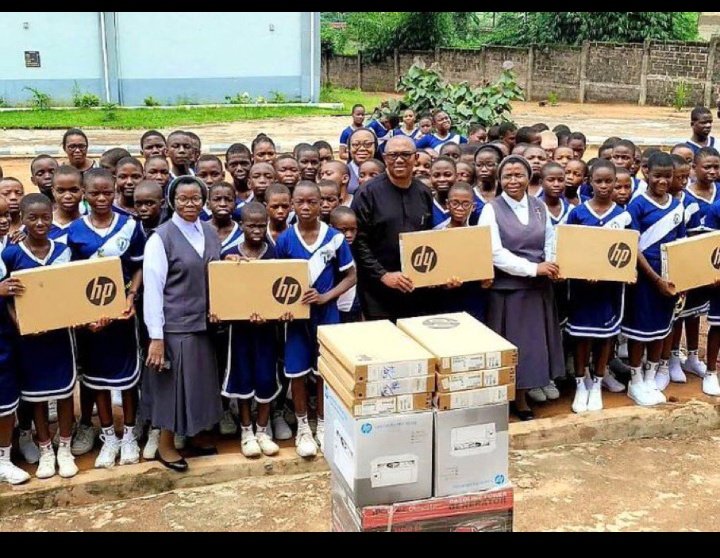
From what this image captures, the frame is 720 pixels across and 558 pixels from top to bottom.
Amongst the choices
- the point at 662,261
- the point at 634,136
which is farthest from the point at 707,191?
the point at 634,136

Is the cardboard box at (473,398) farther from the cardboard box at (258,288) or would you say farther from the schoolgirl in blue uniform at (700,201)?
the schoolgirl in blue uniform at (700,201)

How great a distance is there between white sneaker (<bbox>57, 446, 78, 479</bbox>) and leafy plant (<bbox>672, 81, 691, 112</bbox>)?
2255cm

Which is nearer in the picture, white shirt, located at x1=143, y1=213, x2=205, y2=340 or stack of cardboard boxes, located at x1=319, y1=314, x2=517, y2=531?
stack of cardboard boxes, located at x1=319, y1=314, x2=517, y2=531

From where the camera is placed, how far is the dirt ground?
410 cm

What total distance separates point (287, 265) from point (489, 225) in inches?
49.6

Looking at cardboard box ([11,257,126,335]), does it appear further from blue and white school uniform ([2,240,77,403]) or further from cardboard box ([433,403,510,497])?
cardboard box ([433,403,510,497])

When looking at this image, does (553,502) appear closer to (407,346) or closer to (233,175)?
(407,346)

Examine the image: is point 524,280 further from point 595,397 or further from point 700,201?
point 700,201

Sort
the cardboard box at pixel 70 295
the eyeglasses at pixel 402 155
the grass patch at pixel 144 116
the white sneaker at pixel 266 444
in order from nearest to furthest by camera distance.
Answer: the cardboard box at pixel 70 295
the white sneaker at pixel 266 444
the eyeglasses at pixel 402 155
the grass patch at pixel 144 116

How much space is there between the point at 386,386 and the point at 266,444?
1818mm

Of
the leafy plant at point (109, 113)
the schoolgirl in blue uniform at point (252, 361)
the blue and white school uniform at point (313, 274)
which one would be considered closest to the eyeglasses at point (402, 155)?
the blue and white school uniform at point (313, 274)

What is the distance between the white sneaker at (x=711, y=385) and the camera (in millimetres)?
5449

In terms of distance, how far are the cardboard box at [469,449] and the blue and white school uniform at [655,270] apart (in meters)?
2.44

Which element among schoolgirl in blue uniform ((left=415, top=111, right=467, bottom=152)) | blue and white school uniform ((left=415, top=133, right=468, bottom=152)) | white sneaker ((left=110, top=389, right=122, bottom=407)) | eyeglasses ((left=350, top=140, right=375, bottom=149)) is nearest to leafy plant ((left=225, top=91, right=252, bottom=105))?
schoolgirl in blue uniform ((left=415, top=111, right=467, bottom=152))
